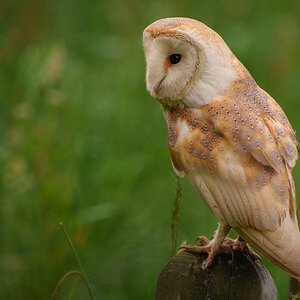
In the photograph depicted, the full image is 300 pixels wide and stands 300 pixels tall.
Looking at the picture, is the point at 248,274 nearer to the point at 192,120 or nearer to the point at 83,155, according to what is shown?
the point at 192,120

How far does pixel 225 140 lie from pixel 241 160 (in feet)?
0.24

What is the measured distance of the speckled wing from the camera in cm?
176

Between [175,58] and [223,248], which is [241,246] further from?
[175,58]

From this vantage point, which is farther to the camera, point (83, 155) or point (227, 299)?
point (83, 155)

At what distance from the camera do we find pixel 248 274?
1.66 metres

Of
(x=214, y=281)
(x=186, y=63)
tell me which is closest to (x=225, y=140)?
(x=186, y=63)

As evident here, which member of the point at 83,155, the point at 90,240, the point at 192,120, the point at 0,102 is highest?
the point at 192,120

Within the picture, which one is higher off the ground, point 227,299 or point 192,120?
point 192,120

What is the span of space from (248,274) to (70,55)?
276cm

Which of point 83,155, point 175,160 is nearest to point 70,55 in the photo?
point 83,155

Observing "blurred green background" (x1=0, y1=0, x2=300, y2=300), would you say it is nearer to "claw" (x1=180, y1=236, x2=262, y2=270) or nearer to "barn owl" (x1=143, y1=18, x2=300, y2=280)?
"barn owl" (x1=143, y1=18, x2=300, y2=280)

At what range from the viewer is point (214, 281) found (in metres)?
1.64

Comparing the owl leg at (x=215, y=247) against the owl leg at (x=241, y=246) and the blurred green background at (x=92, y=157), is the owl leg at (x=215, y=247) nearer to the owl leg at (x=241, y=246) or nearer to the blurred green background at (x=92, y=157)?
the owl leg at (x=241, y=246)

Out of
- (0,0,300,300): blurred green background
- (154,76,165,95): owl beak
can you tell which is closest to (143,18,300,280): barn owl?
(154,76,165,95): owl beak
